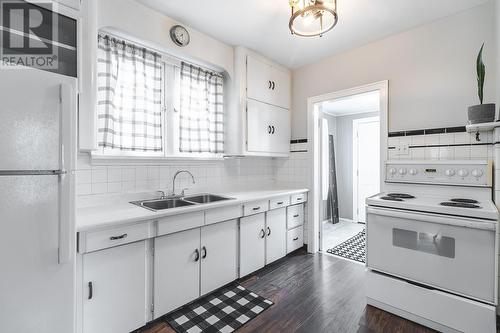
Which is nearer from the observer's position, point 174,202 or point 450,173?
point 450,173

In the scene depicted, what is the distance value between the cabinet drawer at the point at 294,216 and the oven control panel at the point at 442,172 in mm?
1125

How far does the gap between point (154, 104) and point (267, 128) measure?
54.5 inches

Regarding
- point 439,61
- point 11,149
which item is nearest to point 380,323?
point 439,61

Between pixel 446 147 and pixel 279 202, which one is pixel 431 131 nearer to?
pixel 446 147

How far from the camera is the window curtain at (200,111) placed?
247cm

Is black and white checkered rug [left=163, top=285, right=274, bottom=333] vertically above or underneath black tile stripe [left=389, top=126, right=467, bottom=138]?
underneath

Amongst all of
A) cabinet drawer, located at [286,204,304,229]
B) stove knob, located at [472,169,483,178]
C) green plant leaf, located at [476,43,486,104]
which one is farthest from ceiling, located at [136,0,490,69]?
cabinet drawer, located at [286,204,304,229]

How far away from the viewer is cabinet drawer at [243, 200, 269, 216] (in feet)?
7.78

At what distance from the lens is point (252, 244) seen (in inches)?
97.0

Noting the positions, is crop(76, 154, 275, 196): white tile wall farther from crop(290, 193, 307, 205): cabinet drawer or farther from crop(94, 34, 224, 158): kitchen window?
crop(290, 193, 307, 205): cabinet drawer

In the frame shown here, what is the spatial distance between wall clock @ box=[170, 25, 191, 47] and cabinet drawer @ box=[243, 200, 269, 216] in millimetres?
1709

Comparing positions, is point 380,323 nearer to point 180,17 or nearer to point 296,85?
point 296,85

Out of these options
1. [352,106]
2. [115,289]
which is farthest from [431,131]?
[115,289]

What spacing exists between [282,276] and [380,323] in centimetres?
97
